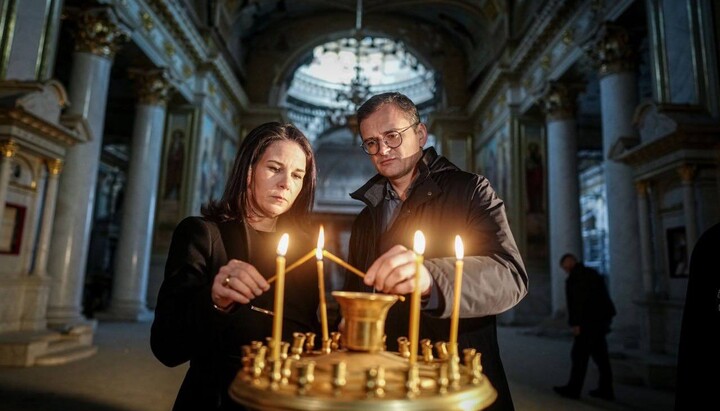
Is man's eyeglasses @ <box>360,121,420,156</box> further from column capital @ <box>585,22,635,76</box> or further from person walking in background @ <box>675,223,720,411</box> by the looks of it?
column capital @ <box>585,22,635,76</box>

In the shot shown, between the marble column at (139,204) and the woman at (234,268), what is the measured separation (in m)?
10.0

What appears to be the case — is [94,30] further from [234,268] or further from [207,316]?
[234,268]

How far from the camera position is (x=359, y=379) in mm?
847

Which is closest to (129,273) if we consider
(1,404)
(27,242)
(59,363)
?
(27,242)

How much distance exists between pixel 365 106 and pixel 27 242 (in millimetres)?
A: 6347

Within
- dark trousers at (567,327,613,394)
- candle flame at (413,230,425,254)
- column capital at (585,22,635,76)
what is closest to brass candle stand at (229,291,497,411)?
candle flame at (413,230,425,254)

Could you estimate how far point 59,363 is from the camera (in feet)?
18.4

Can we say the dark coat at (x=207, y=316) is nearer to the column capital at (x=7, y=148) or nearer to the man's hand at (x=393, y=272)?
the man's hand at (x=393, y=272)

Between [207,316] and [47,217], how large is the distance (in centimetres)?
649

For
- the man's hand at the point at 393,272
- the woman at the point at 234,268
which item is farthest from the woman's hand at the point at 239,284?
the man's hand at the point at 393,272

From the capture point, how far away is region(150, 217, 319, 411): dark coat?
1312 millimetres

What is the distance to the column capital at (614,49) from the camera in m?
8.21

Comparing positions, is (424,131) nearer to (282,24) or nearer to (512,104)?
(512,104)

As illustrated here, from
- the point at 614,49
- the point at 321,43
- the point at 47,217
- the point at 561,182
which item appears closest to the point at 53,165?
the point at 47,217
